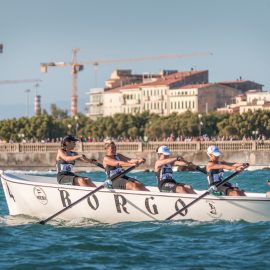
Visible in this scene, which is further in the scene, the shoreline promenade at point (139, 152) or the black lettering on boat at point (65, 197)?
the shoreline promenade at point (139, 152)

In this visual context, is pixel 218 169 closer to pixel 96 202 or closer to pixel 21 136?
pixel 96 202

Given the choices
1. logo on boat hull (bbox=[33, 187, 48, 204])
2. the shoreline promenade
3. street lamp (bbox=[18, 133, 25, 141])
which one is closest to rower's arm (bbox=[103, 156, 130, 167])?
logo on boat hull (bbox=[33, 187, 48, 204])

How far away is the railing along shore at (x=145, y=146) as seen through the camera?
118 m

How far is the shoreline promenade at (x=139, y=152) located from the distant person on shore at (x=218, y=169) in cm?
7712

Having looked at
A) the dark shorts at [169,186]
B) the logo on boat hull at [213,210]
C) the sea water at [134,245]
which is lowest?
the sea water at [134,245]

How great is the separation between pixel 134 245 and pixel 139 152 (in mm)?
88226

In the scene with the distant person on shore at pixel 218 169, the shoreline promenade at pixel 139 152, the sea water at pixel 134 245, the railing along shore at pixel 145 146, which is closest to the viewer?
the sea water at pixel 134 245

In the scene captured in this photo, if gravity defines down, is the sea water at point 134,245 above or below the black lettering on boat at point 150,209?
below

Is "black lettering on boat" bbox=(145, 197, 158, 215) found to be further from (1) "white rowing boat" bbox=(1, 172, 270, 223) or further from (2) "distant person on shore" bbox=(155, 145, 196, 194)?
(2) "distant person on shore" bbox=(155, 145, 196, 194)

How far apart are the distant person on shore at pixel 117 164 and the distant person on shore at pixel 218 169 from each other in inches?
66.5

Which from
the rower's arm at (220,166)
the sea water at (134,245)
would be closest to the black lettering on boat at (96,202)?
the sea water at (134,245)

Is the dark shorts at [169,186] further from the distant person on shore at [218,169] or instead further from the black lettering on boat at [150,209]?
the distant person on shore at [218,169]

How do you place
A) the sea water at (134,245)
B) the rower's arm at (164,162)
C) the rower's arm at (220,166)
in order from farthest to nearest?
the rower's arm at (164,162), the rower's arm at (220,166), the sea water at (134,245)

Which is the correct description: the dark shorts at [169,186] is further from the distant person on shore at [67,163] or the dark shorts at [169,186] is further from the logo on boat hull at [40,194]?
the logo on boat hull at [40,194]
